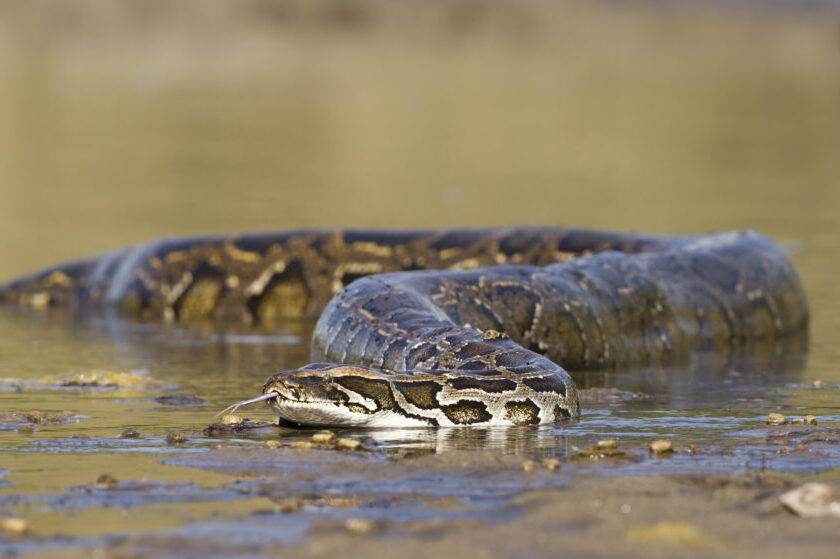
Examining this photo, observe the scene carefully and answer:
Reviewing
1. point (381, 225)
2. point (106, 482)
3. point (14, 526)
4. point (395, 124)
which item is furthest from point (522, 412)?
point (395, 124)

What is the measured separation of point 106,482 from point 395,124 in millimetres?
40684

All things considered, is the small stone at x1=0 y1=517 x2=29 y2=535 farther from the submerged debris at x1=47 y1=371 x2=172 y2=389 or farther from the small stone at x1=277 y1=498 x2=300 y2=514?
the submerged debris at x1=47 y1=371 x2=172 y2=389

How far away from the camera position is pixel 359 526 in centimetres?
550

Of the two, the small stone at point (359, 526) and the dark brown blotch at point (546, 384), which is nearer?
the small stone at point (359, 526)

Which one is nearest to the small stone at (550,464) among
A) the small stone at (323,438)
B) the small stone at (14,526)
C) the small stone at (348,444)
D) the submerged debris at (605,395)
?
the small stone at (348,444)

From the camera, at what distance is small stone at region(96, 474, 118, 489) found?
20.6ft

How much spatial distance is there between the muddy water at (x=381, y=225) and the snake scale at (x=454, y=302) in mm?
257

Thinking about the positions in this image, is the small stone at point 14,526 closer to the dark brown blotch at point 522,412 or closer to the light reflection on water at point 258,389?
the light reflection on water at point 258,389

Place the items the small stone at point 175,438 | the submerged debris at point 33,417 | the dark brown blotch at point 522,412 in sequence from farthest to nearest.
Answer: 1. the submerged debris at point 33,417
2. the dark brown blotch at point 522,412
3. the small stone at point 175,438

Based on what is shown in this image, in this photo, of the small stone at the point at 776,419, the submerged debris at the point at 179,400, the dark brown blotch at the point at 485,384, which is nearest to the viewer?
the dark brown blotch at the point at 485,384

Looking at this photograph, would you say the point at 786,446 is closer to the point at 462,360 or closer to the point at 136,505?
the point at 462,360

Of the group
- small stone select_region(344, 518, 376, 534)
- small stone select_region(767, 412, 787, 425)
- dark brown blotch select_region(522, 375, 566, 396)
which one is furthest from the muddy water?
dark brown blotch select_region(522, 375, 566, 396)

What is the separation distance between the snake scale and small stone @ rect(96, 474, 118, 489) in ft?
4.49

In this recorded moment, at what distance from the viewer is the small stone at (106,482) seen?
6.27 meters
